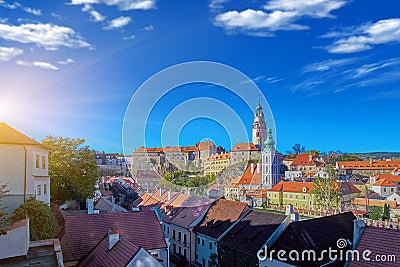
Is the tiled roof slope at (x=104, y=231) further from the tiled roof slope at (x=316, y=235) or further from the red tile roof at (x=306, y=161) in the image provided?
the red tile roof at (x=306, y=161)

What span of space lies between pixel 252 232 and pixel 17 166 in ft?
45.4

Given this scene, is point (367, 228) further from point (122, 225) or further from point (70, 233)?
point (70, 233)

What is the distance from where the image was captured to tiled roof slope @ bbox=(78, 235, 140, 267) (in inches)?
496

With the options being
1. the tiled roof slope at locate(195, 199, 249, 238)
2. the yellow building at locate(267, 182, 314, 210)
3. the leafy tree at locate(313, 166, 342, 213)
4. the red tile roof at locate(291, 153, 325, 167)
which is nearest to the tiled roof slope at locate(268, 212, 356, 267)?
the tiled roof slope at locate(195, 199, 249, 238)

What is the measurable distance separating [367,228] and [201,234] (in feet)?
44.2

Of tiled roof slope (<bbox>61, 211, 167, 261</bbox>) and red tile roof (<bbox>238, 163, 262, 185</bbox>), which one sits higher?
tiled roof slope (<bbox>61, 211, 167, 261</bbox>)

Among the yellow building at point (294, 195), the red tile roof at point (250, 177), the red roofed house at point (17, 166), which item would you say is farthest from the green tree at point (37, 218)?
the red tile roof at point (250, 177)

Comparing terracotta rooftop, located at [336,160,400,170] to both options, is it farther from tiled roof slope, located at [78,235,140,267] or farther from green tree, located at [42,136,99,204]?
tiled roof slope, located at [78,235,140,267]

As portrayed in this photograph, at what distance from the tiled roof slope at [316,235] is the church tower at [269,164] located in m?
61.2

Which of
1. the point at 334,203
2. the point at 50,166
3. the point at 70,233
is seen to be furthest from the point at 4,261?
the point at 334,203

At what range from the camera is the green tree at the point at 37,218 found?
15.4 meters

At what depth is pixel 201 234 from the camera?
2495cm

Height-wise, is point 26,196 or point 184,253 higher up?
point 26,196

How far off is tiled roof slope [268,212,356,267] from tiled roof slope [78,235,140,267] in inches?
301
